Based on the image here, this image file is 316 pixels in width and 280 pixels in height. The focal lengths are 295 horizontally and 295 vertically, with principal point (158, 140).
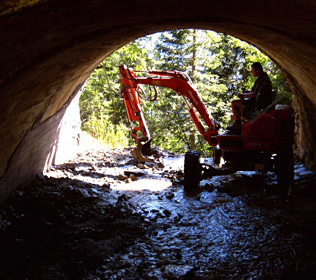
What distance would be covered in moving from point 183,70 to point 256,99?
29.3 feet

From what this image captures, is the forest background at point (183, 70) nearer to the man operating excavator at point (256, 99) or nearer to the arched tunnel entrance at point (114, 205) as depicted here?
the man operating excavator at point (256, 99)

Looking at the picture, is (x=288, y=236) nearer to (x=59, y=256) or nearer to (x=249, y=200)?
(x=249, y=200)

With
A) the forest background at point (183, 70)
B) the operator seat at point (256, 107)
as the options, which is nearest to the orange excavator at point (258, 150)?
the operator seat at point (256, 107)

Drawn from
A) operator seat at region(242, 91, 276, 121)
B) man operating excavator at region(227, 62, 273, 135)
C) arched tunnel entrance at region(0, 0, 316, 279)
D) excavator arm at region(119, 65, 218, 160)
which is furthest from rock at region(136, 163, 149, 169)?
operator seat at region(242, 91, 276, 121)

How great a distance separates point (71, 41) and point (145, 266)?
7.16 ft

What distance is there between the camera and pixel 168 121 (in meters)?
14.8

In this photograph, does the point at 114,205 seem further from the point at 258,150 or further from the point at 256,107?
the point at 256,107

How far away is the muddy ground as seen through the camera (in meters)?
2.49

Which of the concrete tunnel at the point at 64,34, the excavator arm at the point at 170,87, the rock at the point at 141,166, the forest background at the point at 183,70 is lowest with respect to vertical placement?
the concrete tunnel at the point at 64,34

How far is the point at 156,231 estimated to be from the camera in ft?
11.2

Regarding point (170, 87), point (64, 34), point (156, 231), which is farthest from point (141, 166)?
point (64, 34)

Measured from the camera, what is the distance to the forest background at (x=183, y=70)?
13367mm

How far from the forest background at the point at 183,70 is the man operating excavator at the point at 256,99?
638 centimetres

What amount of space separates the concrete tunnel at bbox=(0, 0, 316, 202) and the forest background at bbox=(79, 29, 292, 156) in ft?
25.3
